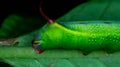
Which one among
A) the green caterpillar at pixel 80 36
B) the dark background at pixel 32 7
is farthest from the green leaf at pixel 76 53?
the dark background at pixel 32 7

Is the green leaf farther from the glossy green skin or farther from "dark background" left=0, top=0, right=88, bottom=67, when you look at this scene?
"dark background" left=0, top=0, right=88, bottom=67

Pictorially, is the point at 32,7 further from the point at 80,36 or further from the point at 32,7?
the point at 80,36

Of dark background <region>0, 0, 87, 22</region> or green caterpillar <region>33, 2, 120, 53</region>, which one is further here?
dark background <region>0, 0, 87, 22</region>

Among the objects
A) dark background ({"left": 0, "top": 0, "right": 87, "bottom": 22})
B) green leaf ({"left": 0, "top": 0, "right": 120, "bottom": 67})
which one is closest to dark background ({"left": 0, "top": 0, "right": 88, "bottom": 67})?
dark background ({"left": 0, "top": 0, "right": 87, "bottom": 22})

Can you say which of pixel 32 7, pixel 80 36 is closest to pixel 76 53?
pixel 80 36

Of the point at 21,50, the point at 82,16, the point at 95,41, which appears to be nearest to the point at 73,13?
the point at 82,16

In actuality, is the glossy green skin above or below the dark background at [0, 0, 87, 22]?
below

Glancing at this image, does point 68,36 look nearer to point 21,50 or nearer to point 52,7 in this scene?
point 21,50
